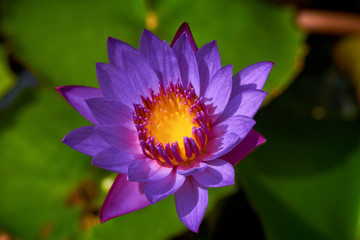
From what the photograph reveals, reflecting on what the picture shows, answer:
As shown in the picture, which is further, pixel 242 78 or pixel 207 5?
pixel 207 5

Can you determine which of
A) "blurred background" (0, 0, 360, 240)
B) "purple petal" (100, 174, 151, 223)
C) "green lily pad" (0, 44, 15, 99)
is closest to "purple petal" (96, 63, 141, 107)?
"purple petal" (100, 174, 151, 223)

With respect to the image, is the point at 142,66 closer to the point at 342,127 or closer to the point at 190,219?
the point at 190,219

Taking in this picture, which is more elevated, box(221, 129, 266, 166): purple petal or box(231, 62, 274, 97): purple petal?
box(231, 62, 274, 97): purple petal

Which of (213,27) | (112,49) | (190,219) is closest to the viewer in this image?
(190,219)

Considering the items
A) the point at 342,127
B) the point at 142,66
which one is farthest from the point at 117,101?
the point at 342,127

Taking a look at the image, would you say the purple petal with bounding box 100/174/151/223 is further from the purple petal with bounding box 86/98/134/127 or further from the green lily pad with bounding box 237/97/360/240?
the green lily pad with bounding box 237/97/360/240
